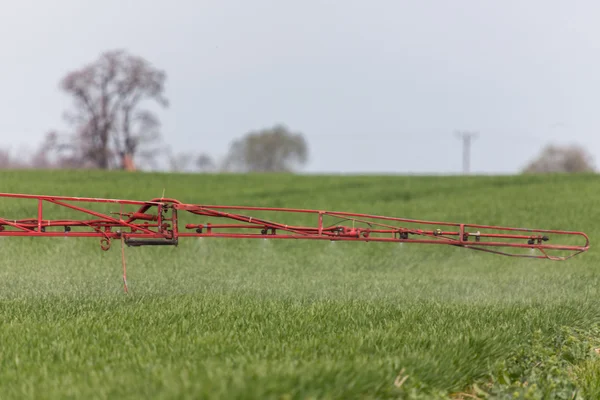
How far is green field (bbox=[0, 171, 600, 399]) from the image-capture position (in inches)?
191

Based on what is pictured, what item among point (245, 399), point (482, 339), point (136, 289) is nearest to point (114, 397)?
point (245, 399)

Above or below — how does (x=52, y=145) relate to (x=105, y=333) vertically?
above

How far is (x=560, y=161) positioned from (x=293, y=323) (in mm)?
67647

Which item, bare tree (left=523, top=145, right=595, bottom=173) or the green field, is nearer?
the green field

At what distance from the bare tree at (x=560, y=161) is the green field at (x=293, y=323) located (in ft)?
179

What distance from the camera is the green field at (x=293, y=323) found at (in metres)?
4.86

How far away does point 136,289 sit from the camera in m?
9.80

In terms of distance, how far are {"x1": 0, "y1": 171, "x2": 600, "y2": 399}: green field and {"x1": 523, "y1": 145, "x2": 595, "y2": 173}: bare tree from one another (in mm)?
54643

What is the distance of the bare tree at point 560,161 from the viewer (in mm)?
68125

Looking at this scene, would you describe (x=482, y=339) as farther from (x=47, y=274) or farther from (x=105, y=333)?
(x=47, y=274)

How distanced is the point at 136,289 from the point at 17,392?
514 centimetres

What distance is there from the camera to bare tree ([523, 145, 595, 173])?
68125 mm

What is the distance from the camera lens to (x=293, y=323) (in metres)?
7.00

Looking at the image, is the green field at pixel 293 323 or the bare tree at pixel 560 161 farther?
the bare tree at pixel 560 161
